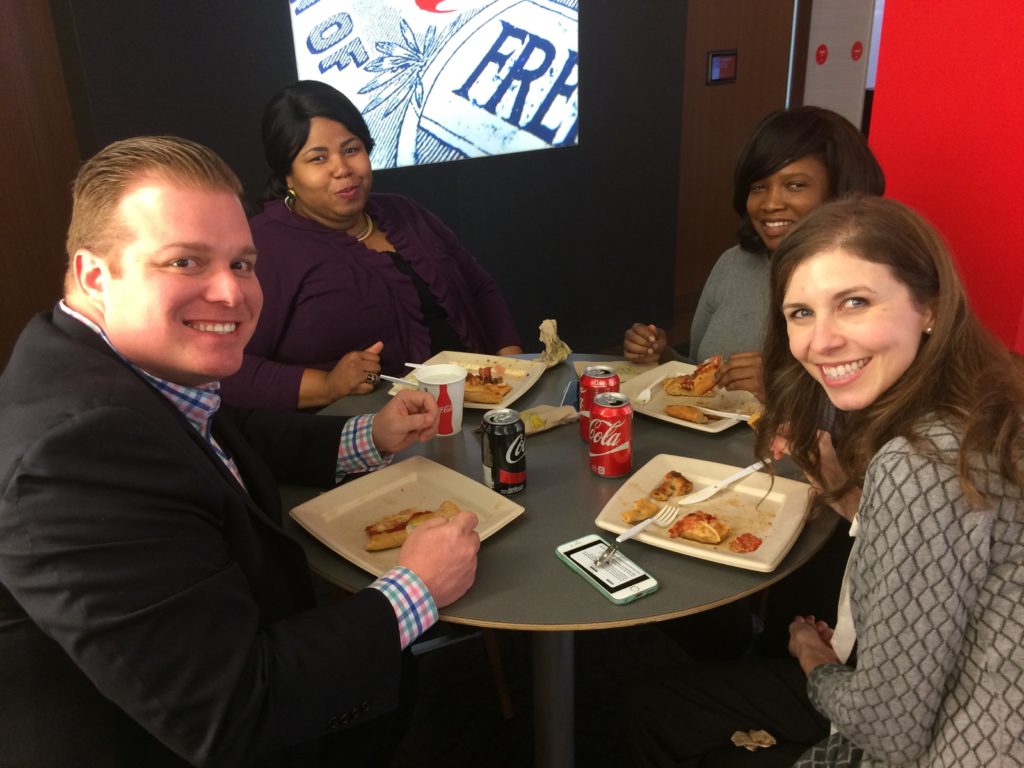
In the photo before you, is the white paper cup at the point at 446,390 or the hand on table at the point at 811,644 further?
the white paper cup at the point at 446,390

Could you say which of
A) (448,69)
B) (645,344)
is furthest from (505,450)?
(448,69)

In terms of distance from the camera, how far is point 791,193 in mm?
2143

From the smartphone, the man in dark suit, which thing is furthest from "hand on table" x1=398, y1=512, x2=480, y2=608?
the smartphone

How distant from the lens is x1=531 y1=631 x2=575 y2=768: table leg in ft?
5.02

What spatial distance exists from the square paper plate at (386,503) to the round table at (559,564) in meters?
0.03

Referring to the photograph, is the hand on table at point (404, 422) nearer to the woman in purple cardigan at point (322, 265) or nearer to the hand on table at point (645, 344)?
the woman in purple cardigan at point (322, 265)

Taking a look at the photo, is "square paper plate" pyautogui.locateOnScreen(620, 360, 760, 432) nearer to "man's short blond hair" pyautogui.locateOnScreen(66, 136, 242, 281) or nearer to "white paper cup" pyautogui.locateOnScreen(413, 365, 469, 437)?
"white paper cup" pyautogui.locateOnScreen(413, 365, 469, 437)

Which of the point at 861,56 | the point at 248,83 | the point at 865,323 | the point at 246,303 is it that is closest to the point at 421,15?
the point at 248,83

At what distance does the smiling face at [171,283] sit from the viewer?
3.51ft

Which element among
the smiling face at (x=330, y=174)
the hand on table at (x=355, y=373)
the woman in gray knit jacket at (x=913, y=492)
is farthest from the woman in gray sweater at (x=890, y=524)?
the smiling face at (x=330, y=174)

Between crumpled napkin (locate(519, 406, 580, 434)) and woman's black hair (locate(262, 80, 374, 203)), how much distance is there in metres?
1.12

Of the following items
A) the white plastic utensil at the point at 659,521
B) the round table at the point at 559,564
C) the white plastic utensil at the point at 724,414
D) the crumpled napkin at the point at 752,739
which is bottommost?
the crumpled napkin at the point at 752,739

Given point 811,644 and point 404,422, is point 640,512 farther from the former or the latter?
point 404,422

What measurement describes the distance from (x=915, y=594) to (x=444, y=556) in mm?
656
